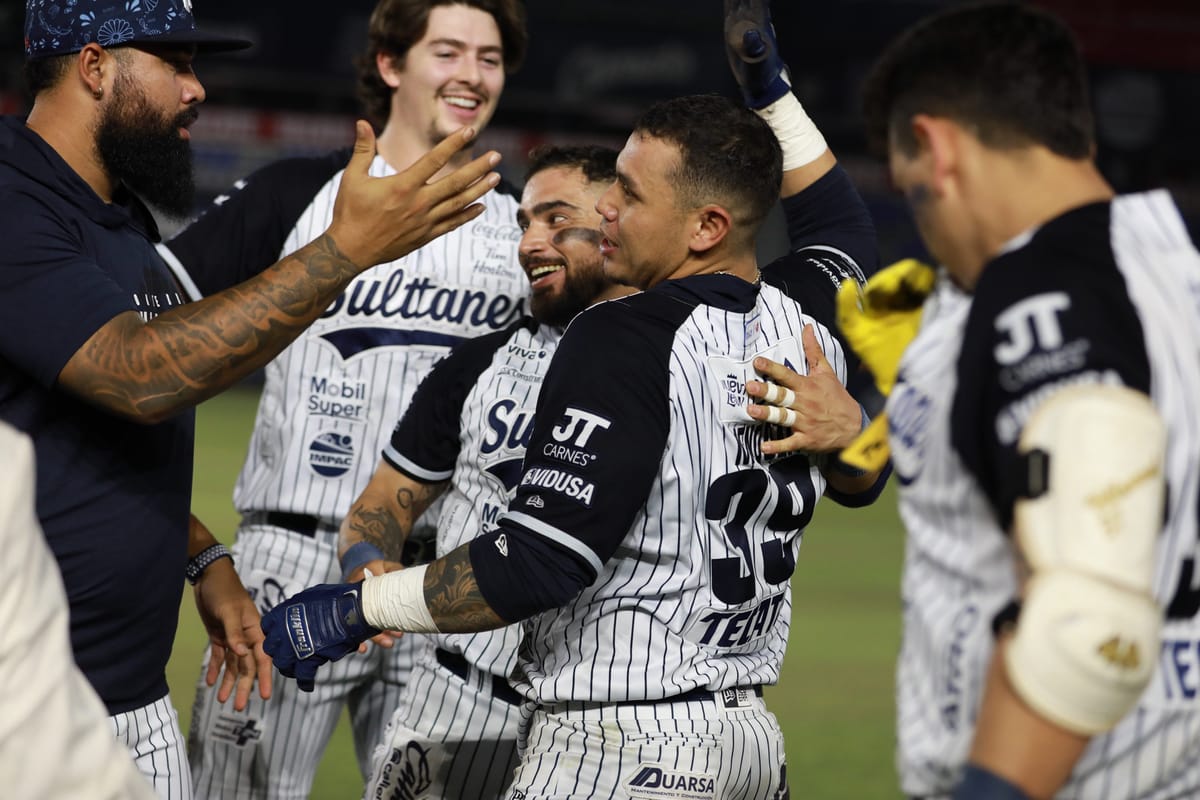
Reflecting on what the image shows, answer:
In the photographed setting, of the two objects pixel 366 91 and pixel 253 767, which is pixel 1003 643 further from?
pixel 366 91

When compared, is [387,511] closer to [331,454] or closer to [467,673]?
[467,673]

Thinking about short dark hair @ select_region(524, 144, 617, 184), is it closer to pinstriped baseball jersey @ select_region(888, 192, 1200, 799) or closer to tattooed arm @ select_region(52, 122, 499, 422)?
tattooed arm @ select_region(52, 122, 499, 422)

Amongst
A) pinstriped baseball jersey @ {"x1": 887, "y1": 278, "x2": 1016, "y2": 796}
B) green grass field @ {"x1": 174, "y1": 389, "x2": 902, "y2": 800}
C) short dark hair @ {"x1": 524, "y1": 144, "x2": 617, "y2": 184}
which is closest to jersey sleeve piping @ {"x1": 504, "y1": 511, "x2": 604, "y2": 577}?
pinstriped baseball jersey @ {"x1": 887, "y1": 278, "x2": 1016, "y2": 796}

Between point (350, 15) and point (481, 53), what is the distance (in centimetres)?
1565

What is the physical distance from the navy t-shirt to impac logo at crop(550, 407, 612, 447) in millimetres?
994

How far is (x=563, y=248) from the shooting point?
430 cm

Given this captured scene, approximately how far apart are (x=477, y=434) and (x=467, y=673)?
69 centimetres

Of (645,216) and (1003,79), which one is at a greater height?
(1003,79)

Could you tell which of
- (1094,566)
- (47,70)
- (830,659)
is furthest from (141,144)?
(830,659)

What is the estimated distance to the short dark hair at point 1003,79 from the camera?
2225mm

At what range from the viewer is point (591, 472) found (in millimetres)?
3092

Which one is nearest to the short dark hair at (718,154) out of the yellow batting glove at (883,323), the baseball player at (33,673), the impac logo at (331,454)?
the yellow batting glove at (883,323)

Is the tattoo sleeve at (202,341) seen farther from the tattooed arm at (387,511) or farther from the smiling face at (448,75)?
the smiling face at (448,75)

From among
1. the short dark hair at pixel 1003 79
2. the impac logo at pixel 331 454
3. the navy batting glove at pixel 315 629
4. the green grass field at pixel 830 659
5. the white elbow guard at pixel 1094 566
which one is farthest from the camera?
the green grass field at pixel 830 659
